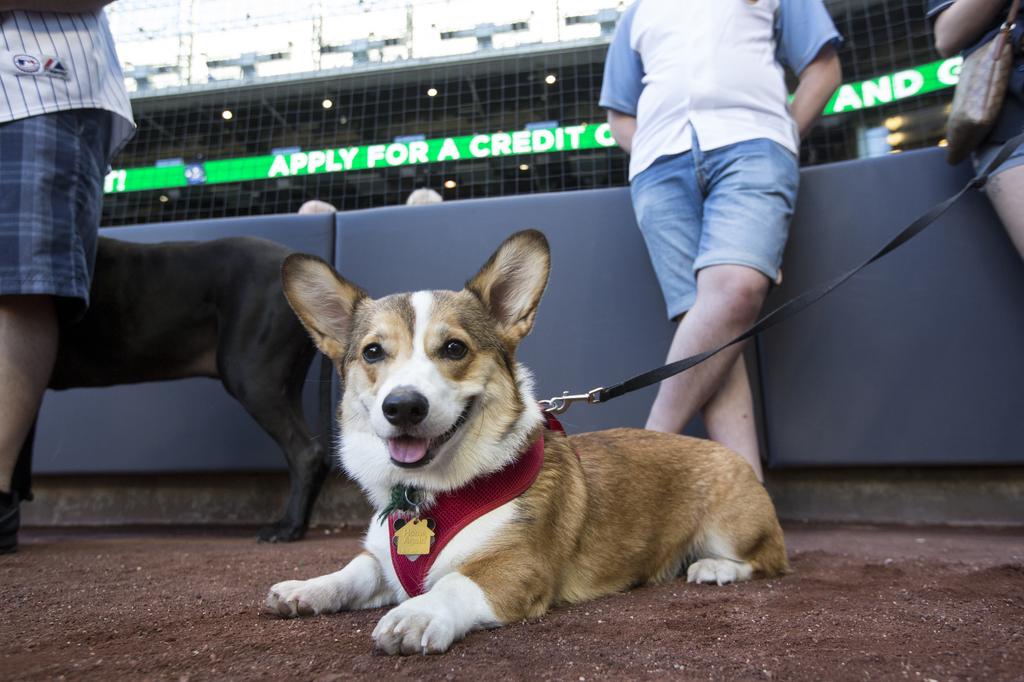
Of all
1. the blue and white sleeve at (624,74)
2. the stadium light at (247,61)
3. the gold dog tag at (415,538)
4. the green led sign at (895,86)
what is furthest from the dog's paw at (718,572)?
the stadium light at (247,61)

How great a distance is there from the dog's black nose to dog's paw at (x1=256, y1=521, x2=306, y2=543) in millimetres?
Answer: 1392

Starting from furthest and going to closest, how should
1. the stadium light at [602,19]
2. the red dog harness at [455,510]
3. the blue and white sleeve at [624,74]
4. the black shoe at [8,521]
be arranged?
1. the stadium light at [602,19]
2. the blue and white sleeve at [624,74]
3. the black shoe at [8,521]
4. the red dog harness at [455,510]

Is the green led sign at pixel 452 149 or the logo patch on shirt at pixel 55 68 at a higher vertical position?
the green led sign at pixel 452 149

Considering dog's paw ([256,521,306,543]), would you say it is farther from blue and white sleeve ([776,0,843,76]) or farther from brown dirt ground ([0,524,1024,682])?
blue and white sleeve ([776,0,843,76])

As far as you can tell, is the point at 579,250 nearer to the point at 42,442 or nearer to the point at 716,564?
the point at 716,564

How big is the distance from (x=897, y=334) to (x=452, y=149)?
5433mm

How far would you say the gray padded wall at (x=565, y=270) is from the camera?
274 cm

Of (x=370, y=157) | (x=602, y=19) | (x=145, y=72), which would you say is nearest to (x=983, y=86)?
(x=602, y=19)

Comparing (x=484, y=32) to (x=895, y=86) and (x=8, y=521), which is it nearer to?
(x=895, y=86)

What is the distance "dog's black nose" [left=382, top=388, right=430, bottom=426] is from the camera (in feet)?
3.96

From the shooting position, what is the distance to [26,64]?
198cm

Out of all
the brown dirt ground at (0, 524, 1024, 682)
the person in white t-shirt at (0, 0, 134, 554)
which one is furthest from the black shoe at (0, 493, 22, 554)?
the brown dirt ground at (0, 524, 1024, 682)

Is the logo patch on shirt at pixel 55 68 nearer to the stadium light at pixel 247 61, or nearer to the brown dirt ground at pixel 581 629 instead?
the brown dirt ground at pixel 581 629

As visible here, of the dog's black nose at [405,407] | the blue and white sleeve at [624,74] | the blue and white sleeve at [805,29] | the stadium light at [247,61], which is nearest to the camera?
the dog's black nose at [405,407]
